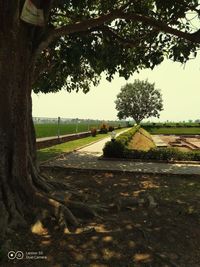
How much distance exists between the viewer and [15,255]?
17.1 ft

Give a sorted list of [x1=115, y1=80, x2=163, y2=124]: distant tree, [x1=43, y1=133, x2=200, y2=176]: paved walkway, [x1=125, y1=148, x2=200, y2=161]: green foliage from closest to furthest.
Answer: [x1=43, y1=133, x2=200, y2=176]: paved walkway < [x1=125, y1=148, x2=200, y2=161]: green foliage < [x1=115, y1=80, x2=163, y2=124]: distant tree

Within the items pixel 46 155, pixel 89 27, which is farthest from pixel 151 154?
pixel 89 27

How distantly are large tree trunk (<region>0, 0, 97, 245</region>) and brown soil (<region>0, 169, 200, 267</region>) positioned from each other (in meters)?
0.63

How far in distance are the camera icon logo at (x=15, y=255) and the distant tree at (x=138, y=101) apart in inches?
3378

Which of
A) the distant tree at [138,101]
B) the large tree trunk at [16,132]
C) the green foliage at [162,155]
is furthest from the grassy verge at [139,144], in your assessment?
the distant tree at [138,101]

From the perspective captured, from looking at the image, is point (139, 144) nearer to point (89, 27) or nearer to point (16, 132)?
point (89, 27)

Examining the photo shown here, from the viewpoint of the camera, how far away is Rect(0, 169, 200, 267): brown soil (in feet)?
17.2

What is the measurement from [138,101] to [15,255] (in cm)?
8644

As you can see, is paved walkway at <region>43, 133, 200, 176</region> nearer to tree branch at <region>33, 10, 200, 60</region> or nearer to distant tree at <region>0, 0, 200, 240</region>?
distant tree at <region>0, 0, 200, 240</region>

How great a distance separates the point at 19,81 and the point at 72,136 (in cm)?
2378

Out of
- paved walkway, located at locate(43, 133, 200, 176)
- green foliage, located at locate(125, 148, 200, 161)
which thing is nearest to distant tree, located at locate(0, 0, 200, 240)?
paved walkway, located at locate(43, 133, 200, 176)

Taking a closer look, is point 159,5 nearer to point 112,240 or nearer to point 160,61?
point 160,61

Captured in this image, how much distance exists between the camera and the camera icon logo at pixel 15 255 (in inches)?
203

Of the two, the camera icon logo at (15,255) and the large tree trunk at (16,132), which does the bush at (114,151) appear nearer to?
the large tree trunk at (16,132)
